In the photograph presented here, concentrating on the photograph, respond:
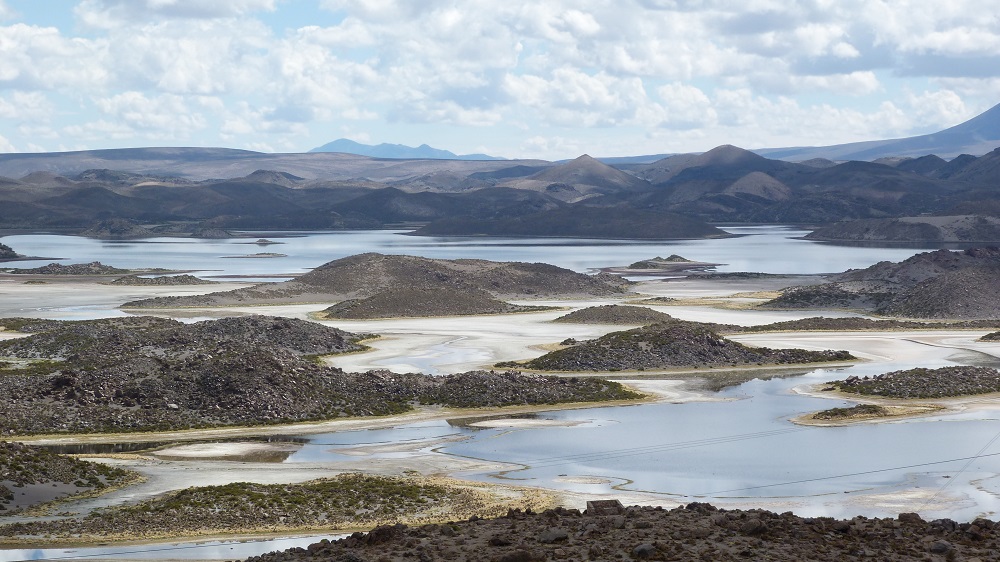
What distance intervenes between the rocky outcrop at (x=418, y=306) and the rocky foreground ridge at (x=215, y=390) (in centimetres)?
3824

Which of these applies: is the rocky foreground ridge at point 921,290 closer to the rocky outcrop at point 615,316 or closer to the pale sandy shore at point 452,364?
the pale sandy shore at point 452,364

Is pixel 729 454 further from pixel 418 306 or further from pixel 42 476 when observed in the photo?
pixel 418 306

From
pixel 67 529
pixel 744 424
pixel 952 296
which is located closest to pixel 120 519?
pixel 67 529

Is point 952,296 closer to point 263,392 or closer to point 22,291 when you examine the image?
point 263,392

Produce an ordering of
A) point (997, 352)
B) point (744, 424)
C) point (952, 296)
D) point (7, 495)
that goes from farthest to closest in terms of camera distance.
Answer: point (952, 296), point (997, 352), point (744, 424), point (7, 495)

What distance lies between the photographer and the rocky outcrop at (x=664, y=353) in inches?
2594

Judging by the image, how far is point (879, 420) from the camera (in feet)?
165

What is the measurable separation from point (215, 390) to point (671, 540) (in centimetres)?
3119

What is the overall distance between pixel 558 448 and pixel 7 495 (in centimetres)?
1881

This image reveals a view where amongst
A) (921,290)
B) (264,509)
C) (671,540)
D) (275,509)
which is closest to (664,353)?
(275,509)

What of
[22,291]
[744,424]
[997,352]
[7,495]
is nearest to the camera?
[7,495]

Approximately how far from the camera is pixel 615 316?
301ft

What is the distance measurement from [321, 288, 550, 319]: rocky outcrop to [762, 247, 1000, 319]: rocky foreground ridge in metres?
25.2

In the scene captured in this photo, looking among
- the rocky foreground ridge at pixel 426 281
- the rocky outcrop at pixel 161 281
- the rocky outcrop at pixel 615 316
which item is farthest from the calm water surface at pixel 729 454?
the rocky outcrop at pixel 161 281
